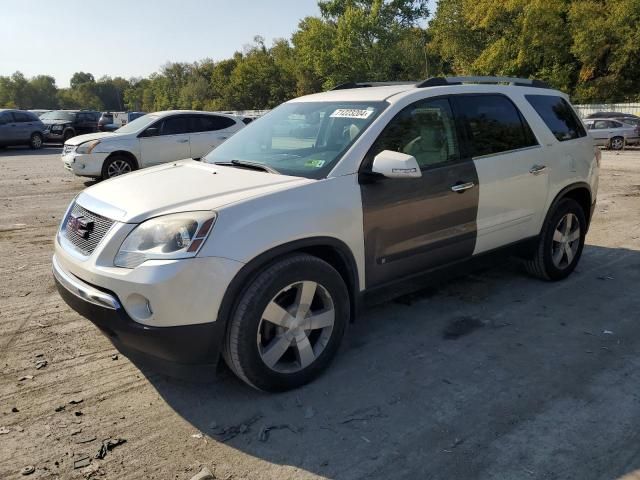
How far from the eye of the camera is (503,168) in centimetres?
443

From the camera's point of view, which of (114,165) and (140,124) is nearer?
(114,165)

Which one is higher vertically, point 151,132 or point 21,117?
point 21,117

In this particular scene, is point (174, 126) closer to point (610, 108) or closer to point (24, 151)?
point (24, 151)

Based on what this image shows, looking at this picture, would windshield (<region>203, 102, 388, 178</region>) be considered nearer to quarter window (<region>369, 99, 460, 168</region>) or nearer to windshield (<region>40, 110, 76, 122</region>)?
quarter window (<region>369, 99, 460, 168</region>)

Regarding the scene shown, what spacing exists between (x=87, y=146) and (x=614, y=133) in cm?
2011

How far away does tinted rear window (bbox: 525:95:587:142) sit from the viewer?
5.01 m

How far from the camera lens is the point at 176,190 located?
11.0 ft

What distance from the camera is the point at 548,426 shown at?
2.96 meters

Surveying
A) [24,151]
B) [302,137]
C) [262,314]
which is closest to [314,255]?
[262,314]

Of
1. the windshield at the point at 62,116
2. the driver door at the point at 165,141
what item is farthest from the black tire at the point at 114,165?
the windshield at the point at 62,116

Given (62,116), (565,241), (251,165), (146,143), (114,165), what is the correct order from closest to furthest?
(251,165) < (565,241) < (114,165) < (146,143) < (62,116)

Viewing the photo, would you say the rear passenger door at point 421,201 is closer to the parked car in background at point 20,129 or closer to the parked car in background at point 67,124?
the parked car in background at point 20,129

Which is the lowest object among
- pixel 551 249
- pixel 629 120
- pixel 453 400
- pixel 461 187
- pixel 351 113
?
pixel 453 400

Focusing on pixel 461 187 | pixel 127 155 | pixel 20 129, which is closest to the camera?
pixel 461 187
